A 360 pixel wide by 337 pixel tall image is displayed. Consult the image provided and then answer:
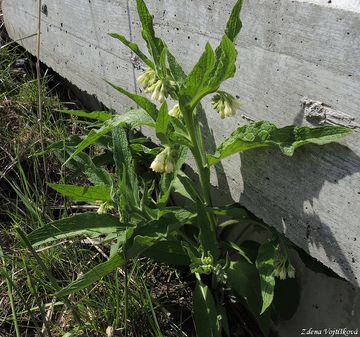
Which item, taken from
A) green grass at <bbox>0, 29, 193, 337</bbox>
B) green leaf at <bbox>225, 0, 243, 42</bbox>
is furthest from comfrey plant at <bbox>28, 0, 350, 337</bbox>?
green grass at <bbox>0, 29, 193, 337</bbox>

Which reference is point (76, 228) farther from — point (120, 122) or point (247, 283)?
point (247, 283)

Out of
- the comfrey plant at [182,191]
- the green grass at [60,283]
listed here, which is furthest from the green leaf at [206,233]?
the green grass at [60,283]

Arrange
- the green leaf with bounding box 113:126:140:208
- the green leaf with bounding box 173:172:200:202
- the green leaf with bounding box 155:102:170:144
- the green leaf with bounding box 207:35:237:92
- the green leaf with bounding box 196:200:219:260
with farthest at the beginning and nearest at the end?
1. the green leaf with bounding box 173:172:200:202
2. the green leaf with bounding box 113:126:140:208
3. the green leaf with bounding box 196:200:219:260
4. the green leaf with bounding box 155:102:170:144
5. the green leaf with bounding box 207:35:237:92

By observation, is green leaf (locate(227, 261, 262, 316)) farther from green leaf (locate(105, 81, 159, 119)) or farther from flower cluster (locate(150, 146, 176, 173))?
green leaf (locate(105, 81, 159, 119))

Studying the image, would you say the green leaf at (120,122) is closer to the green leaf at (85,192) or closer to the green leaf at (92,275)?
the green leaf at (85,192)

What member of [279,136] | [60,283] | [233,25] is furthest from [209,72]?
[60,283]

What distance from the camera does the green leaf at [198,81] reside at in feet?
4.50

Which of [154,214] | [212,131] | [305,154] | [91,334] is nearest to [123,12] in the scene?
[212,131]

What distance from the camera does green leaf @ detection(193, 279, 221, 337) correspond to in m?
1.72

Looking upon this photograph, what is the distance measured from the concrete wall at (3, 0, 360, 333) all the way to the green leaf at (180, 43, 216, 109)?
0.76ft

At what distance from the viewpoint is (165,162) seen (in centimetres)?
157

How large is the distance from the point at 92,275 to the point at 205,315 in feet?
1.36

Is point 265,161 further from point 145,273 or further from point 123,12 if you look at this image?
point 123,12

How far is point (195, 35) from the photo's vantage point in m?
1.80
